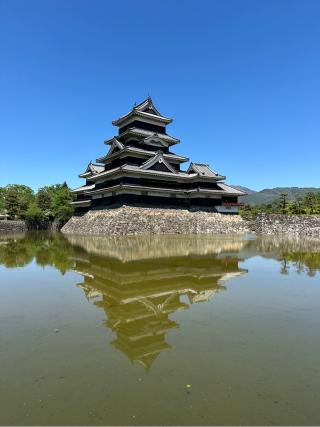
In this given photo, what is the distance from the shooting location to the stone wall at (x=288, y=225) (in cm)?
3378

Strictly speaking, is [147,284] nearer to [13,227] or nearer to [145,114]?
[145,114]

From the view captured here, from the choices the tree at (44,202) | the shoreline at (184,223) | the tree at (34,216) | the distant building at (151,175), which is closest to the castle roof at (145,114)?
the distant building at (151,175)

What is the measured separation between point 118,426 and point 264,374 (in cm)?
198

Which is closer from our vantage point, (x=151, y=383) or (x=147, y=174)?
(x=151, y=383)

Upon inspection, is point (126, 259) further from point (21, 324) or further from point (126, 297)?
point (21, 324)

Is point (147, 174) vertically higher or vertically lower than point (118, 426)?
higher

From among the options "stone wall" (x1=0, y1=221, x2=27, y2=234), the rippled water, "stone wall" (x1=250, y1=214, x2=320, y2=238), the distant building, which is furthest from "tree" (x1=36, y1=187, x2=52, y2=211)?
the rippled water

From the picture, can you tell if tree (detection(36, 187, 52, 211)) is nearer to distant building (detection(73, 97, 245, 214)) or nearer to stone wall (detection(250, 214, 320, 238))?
distant building (detection(73, 97, 245, 214))

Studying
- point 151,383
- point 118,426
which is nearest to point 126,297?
point 151,383

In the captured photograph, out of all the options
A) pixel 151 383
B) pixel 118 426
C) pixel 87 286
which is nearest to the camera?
→ pixel 118 426

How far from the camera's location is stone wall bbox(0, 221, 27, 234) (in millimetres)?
50566

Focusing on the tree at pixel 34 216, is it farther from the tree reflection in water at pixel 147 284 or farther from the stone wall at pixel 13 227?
the tree reflection in water at pixel 147 284

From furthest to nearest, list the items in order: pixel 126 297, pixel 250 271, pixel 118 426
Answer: pixel 250 271 < pixel 126 297 < pixel 118 426

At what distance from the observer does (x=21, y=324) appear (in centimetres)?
613
